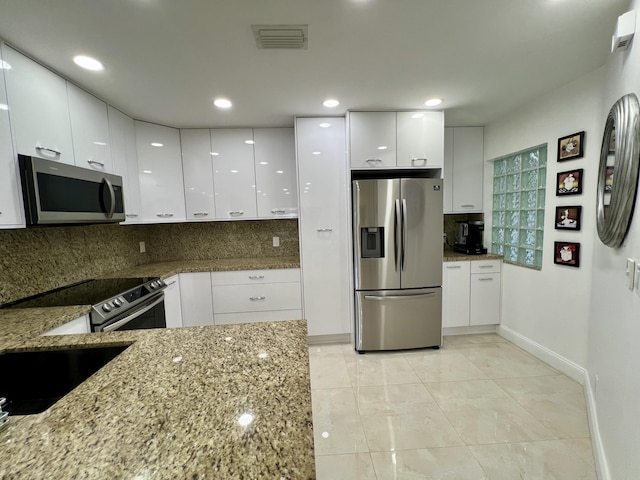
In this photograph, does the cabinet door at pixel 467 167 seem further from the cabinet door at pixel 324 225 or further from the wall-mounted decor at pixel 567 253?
the cabinet door at pixel 324 225

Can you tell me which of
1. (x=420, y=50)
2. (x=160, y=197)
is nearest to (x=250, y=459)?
(x=420, y=50)

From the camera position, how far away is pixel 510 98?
8.21ft

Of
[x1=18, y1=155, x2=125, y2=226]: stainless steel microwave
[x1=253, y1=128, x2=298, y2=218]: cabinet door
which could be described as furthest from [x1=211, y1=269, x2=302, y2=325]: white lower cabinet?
[x1=18, y1=155, x2=125, y2=226]: stainless steel microwave

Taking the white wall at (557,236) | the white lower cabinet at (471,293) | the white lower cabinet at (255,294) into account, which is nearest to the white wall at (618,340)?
the white wall at (557,236)

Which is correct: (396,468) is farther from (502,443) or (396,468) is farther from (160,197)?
(160,197)

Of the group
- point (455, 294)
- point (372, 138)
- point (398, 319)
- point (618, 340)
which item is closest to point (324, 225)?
point (372, 138)

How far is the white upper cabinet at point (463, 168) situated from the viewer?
10.7 feet

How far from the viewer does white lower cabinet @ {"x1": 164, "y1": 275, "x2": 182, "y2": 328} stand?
101 inches

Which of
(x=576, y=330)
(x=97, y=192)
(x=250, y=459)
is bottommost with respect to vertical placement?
(x=576, y=330)

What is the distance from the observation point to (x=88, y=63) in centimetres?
174

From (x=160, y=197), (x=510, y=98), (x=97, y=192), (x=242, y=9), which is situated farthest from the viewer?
(x=160, y=197)

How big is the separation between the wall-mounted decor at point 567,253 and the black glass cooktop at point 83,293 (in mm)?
3387

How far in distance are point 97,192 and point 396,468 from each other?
2560 mm

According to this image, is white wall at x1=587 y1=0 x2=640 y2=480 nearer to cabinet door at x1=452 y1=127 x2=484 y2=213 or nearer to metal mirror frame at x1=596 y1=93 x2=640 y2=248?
metal mirror frame at x1=596 y1=93 x2=640 y2=248
